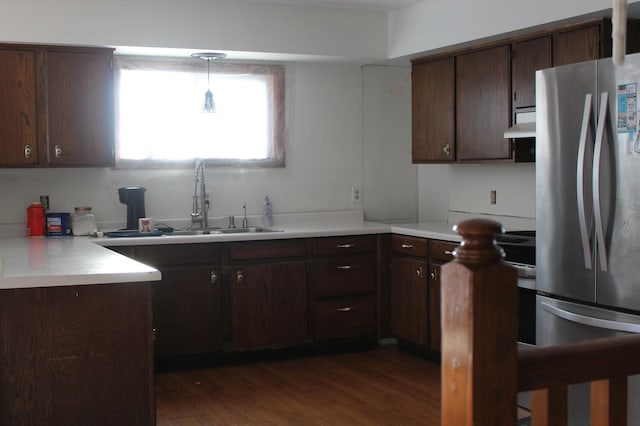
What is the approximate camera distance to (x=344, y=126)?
5.98 metres

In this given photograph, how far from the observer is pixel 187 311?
4867mm

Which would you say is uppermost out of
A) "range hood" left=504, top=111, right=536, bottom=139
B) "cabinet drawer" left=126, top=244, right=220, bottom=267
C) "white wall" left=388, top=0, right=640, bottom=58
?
"white wall" left=388, top=0, right=640, bottom=58

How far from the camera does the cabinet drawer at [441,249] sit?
4.80m

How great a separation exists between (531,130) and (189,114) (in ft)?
7.73

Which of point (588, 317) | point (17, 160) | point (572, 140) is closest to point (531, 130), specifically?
point (572, 140)

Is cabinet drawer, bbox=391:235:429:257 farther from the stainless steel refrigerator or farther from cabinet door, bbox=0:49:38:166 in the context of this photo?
cabinet door, bbox=0:49:38:166

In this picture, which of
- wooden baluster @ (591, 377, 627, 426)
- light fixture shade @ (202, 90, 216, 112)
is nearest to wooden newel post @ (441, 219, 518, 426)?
wooden baluster @ (591, 377, 627, 426)

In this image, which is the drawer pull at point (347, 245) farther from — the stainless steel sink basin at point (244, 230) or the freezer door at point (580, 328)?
the freezer door at point (580, 328)

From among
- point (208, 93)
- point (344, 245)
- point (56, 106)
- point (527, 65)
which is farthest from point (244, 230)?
point (527, 65)

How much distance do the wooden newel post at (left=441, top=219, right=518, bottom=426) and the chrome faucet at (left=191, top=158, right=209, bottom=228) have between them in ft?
14.1

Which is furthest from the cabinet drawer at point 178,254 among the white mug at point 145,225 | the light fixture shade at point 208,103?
the light fixture shade at point 208,103

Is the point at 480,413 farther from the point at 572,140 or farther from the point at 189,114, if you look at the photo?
the point at 189,114

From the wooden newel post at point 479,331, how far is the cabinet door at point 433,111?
4.05 meters

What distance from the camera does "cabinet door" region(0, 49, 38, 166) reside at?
470 cm
